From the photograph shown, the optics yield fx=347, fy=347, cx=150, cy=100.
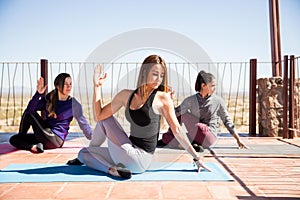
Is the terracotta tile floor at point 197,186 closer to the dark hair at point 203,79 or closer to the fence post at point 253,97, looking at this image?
the dark hair at point 203,79

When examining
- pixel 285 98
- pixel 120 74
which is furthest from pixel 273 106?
pixel 120 74

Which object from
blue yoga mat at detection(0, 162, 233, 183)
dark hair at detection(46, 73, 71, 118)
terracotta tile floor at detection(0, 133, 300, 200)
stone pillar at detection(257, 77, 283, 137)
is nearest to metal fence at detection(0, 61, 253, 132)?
stone pillar at detection(257, 77, 283, 137)

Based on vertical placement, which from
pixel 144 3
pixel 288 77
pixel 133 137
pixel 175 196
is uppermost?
pixel 144 3

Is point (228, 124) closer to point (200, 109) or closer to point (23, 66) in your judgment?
point (200, 109)

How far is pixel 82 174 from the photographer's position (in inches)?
102

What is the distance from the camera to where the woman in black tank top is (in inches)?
97.2

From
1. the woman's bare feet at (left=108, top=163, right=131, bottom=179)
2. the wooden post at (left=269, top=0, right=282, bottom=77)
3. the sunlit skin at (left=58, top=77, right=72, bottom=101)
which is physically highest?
the wooden post at (left=269, top=0, right=282, bottom=77)

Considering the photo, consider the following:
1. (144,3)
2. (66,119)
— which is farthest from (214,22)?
(66,119)

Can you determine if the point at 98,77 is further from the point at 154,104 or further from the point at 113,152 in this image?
the point at 113,152

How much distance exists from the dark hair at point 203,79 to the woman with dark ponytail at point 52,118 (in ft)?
4.21

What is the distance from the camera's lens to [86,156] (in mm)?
2750

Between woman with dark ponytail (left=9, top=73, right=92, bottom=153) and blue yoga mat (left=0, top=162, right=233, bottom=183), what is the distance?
2.48ft

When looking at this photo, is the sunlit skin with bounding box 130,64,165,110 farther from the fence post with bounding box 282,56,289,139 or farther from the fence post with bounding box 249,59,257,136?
the fence post with bounding box 249,59,257,136

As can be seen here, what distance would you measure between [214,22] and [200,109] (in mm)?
3568
